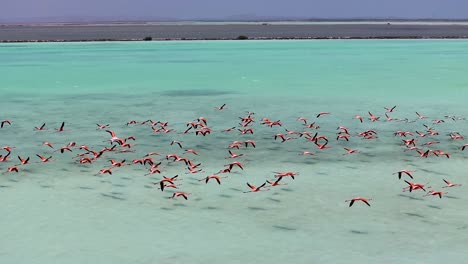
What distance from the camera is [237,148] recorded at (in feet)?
70.8

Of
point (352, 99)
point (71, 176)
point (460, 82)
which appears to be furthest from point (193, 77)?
point (71, 176)

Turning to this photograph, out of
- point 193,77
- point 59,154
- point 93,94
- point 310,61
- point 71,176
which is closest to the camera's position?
point 71,176

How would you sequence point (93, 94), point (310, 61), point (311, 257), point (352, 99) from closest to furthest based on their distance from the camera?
point (311, 257), point (352, 99), point (93, 94), point (310, 61)

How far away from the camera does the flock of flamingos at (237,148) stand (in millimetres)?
16953

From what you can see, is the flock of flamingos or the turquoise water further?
the flock of flamingos

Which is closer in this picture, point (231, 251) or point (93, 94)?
point (231, 251)

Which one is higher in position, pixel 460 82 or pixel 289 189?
pixel 289 189

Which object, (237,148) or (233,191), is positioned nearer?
(233,191)

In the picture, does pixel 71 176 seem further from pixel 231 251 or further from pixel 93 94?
pixel 93 94

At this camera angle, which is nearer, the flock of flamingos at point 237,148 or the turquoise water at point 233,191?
the turquoise water at point 233,191

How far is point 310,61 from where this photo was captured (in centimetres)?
6819

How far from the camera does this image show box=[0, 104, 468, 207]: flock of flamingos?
667 inches

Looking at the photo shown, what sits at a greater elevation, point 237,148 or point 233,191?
point 233,191

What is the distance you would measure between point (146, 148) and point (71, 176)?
431 centimetres
